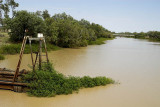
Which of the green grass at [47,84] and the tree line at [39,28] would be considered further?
the tree line at [39,28]

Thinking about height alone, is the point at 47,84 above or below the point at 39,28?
below

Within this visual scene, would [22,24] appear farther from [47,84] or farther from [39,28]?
[47,84]

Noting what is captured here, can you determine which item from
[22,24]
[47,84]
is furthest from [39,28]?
[47,84]

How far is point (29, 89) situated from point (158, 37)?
73.5m

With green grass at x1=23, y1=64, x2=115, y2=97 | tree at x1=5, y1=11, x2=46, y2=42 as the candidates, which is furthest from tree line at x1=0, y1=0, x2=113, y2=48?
green grass at x1=23, y1=64, x2=115, y2=97

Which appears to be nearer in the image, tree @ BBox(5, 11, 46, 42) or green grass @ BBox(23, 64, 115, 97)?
green grass @ BBox(23, 64, 115, 97)

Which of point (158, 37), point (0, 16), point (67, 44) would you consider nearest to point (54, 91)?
point (67, 44)

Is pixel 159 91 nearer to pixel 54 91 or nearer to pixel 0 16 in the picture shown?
pixel 54 91

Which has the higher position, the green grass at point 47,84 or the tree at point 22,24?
the tree at point 22,24

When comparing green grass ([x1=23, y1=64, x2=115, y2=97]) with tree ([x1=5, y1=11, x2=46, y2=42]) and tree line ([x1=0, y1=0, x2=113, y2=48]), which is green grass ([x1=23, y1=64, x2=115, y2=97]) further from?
tree ([x1=5, y1=11, x2=46, y2=42])

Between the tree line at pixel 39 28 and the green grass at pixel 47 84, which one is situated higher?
the tree line at pixel 39 28

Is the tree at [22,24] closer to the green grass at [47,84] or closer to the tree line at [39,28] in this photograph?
the tree line at [39,28]

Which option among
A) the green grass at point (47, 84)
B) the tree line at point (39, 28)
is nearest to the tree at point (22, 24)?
the tree line at point (39, 28)

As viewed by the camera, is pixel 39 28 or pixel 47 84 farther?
pixel 39 28
